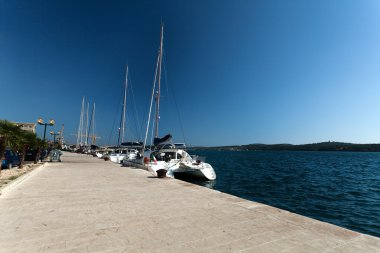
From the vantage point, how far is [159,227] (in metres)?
5.81

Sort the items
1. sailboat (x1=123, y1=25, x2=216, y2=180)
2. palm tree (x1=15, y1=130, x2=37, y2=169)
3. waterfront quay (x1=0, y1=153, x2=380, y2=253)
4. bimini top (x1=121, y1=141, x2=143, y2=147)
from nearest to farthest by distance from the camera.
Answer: waterfront quay (x1=0, y1=153, x2=380, y2=253) → palm tree (x1=15, y1=130, x2=37, y2=169) → sailboat (x1=123, y1=25, x2=216, y2=180) → bimini top (x1=121, y1=141, x2=143, y2=147)

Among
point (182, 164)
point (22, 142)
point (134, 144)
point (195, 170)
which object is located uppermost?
point (134, 144)

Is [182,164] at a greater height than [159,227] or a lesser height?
greater

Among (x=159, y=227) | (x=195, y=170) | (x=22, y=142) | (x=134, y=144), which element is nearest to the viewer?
(x=159, y=227)

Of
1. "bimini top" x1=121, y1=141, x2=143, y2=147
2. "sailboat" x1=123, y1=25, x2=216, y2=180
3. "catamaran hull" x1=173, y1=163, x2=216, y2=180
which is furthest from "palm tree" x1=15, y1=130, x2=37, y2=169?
"bimini top" x1=121, y1=141, x2=143, y2=147

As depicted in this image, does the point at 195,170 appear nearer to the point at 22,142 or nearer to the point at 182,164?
the point at 182,164

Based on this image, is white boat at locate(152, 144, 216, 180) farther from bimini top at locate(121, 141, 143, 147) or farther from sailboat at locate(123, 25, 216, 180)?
bimini top at locate(121, 141, 143, 147)

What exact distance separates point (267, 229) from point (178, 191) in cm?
562

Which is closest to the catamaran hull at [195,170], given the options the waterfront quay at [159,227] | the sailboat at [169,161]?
the sailboat at [169,161]

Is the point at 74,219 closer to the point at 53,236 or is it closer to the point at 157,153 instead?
the point at 53,236

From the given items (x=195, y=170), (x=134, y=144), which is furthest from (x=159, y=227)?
(x=134, y=144)

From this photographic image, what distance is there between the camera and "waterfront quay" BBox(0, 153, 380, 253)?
185 inches

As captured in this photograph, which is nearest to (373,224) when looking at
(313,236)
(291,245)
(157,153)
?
(313,236)

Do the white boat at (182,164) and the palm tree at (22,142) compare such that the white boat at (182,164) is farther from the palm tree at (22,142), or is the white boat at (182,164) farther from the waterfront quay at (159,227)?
the waterfront quay at (159,227)
